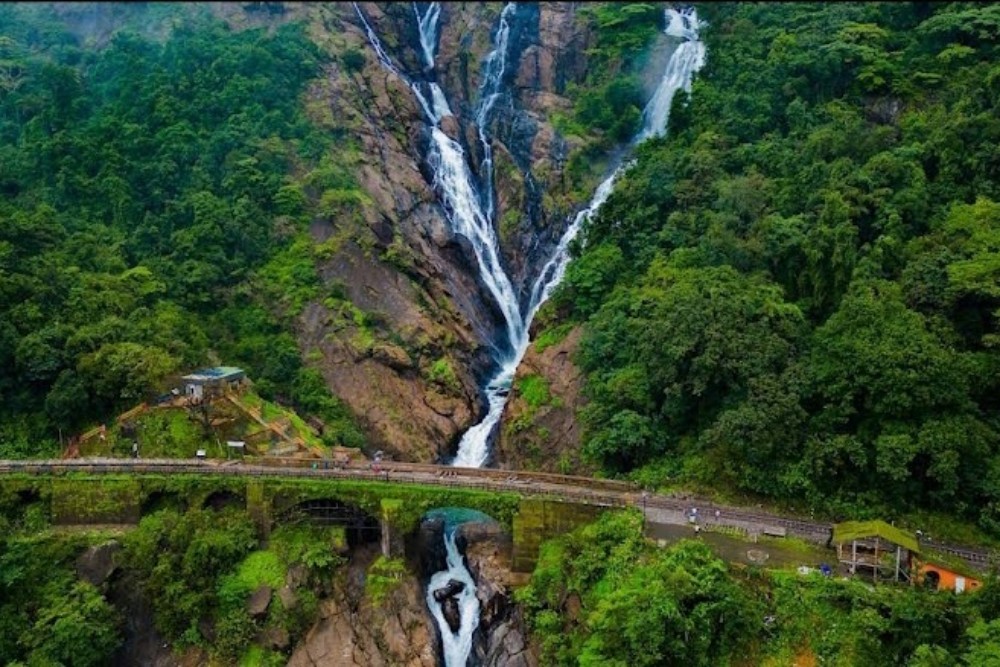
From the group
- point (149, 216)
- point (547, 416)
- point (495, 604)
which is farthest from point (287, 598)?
point (149, 216)

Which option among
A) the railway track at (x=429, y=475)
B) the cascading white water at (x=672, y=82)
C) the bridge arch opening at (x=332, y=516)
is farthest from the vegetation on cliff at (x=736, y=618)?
→ the cascading white water at (x=672, y=82)

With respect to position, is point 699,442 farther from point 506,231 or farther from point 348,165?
point 348,165

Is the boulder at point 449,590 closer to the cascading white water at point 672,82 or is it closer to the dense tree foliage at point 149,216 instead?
the dense tree foliage at point 149,216

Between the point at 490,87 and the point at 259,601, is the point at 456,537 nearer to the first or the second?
the point at 259,601

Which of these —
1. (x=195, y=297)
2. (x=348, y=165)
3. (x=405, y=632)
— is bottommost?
(x=405, y=632)

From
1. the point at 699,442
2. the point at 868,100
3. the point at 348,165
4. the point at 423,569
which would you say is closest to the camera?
the point at 699,442

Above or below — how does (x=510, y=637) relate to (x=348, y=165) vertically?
below

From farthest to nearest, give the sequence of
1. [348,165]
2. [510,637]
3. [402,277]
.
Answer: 1. [348,165]
2. [402,277]
3. [510,637]

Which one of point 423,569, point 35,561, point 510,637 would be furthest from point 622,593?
point 35,561
